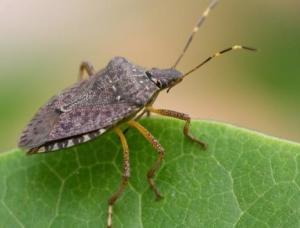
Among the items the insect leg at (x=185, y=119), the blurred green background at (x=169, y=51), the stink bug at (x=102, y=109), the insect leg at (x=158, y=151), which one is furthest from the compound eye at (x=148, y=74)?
the blurred green background at (x=169, y=51)

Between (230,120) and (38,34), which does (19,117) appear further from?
(230,120)

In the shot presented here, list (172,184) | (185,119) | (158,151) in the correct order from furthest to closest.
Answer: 1. (185,119)
2. (158,151)
3. (172,184)

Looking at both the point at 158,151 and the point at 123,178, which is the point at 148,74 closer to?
the point at 158,151

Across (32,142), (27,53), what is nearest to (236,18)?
(27,53)

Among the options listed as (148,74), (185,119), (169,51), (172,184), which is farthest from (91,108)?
(169,51)

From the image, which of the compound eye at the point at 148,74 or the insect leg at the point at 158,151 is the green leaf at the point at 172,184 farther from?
the compound eye at the point at 148,74

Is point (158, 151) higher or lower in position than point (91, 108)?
lower

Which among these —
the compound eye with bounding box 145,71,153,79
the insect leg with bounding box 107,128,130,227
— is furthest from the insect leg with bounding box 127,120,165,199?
the compound eye with bounding box 145,71,153,79

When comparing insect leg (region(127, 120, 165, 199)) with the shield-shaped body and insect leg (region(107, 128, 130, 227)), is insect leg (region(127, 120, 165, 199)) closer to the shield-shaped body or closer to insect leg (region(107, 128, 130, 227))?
insect leg (region(107, 128, 130, 227))
